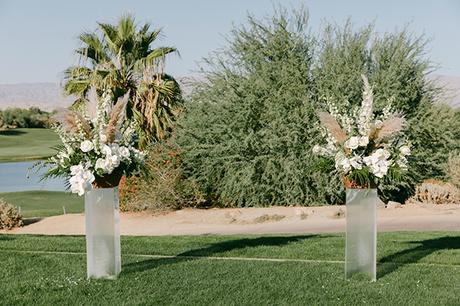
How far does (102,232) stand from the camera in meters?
9.45

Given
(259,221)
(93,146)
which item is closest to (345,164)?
(93,146)

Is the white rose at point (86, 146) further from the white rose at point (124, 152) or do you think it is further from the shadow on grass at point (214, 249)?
the shadow on grass at point (214, 249)

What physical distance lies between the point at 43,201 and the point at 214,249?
19881 mm

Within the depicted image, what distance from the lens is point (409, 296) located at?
848cm

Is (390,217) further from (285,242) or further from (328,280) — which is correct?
(328,280)

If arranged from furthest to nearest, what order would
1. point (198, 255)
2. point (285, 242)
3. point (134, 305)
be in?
point (285, 242)
point (198, 255)
point (134, 305)

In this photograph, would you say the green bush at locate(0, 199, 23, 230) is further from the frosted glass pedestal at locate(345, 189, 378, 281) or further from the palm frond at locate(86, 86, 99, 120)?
the frosted glass pedestal at locate(345, 189, 378, 281)

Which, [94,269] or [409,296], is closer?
[409,296]

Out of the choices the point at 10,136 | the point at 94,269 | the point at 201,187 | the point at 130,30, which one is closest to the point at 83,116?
the point at 94,269

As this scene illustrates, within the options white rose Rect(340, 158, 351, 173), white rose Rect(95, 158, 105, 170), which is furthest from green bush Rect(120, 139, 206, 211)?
white rose Rect(340, 158, 351, 173)

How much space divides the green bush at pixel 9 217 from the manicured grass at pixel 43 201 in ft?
20.0

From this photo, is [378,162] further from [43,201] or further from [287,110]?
[43,201]

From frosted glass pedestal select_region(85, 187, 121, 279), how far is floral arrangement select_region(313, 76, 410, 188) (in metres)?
2.82

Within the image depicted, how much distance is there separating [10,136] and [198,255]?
55.3 metres
